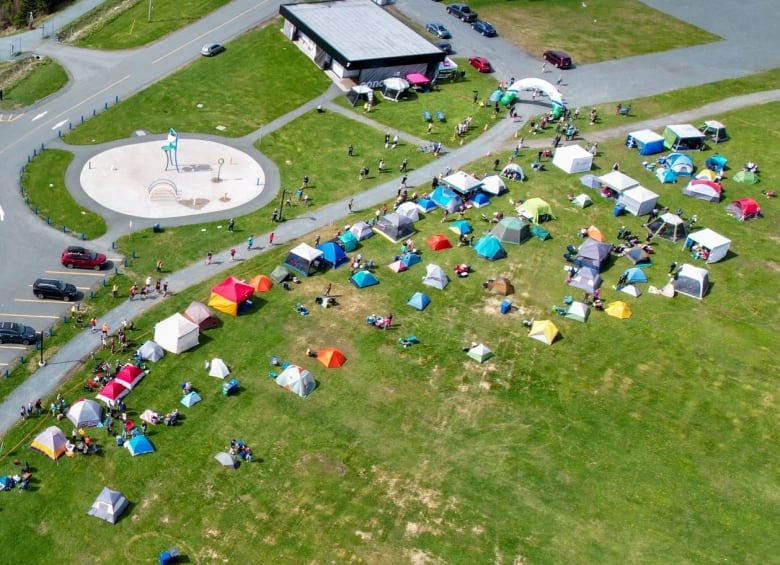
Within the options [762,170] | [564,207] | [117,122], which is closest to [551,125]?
[564,207]

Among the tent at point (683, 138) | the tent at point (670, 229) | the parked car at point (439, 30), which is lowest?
the parked car at point (439, 30)

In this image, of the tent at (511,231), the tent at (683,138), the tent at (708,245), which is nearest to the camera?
the tent at (708,245)

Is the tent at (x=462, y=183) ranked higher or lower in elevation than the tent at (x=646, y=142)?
lower

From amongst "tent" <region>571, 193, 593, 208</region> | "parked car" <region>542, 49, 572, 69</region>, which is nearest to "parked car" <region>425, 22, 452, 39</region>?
"parked car" <region>542, 49, 572, 69</region>

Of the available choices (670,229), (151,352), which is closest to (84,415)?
(151,352)

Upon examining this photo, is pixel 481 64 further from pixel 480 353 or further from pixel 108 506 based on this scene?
pixel 108 506

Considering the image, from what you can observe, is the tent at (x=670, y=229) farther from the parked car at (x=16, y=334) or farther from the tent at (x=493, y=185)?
the parked car at (x=16, y=334)

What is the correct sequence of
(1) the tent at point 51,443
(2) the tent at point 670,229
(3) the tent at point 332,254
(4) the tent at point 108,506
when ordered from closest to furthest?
(4) the tent at point 108,506 < (1) the tent at point 51,443 < (3) the tent at point 332,254 < (2) the tent at point 670,229

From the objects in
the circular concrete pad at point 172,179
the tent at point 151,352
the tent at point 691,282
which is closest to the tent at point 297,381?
the tent at point 151,352

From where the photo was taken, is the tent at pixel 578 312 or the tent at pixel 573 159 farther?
the tent at pixel 573 159
